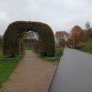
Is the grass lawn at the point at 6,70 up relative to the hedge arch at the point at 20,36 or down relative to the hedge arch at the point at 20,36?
down

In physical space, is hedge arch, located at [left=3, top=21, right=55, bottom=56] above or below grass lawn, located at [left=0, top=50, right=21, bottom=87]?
above

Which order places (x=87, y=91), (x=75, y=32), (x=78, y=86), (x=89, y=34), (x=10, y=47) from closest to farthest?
(x=87, y=91) → (x=78, y=86) → (x=10, y=47) → (x=89, y=34) → (x=75, y=32)

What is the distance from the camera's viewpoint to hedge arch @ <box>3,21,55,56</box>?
26.5m

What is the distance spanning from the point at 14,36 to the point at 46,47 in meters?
3.24

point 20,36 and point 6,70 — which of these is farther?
point 20,36

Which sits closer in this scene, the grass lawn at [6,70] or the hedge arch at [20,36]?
the grass lawn at [6,70]

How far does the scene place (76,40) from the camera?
3009 inches

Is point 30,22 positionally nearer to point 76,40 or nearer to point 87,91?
point 87,91

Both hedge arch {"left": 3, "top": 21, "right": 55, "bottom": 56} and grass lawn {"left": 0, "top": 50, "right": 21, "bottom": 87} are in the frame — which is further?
hedge arch {"left": 3, "top": 21, "right": 55, "bottom": 56}

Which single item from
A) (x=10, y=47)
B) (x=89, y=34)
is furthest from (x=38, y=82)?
(x=89, y=34)

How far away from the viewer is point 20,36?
27.5 meters

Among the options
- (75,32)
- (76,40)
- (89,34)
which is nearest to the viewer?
(89,34)

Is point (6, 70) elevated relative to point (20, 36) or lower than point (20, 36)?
lower

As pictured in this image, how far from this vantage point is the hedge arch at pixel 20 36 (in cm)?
2652
